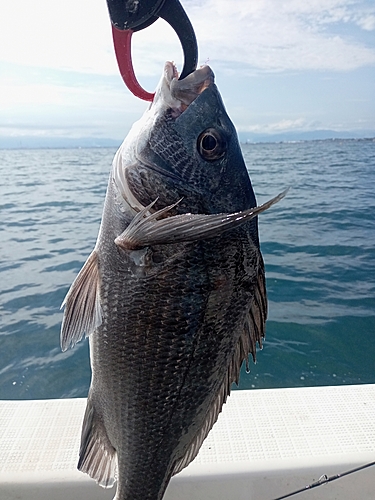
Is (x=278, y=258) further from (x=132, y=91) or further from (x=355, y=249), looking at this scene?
(x=132, y=91)

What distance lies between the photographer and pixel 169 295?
1.62m

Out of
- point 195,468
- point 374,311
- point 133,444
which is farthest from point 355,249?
point 133,444

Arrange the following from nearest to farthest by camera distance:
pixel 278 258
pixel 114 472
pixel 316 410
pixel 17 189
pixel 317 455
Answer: pixel 114 472, pixel 317 455, pixel 316 410, pixel 278 258, pixel 17 189

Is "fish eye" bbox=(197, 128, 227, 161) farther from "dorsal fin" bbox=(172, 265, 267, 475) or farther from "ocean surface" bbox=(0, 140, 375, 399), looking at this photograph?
"ocean surface" bbox=(0, 140, 375, 399)

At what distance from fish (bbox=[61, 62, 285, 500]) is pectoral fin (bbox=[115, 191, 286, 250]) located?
0.08 feet

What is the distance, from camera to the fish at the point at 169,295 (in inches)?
63.7

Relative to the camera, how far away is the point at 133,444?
1.74 metres

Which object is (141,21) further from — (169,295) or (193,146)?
(169,295)

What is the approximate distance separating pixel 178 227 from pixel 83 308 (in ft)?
1.88

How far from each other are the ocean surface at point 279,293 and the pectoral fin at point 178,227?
415 centimetres

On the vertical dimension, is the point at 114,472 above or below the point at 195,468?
above

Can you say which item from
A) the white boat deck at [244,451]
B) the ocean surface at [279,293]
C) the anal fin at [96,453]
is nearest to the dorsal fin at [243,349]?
the anal fin at [96,453]

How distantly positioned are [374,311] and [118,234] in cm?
624

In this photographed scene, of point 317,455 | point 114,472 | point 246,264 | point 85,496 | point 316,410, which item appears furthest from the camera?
point 316,410
